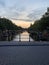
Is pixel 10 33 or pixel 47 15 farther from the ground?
pixel 47 15

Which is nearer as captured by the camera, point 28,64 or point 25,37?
point 28,64

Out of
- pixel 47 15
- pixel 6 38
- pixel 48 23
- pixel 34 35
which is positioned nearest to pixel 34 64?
pixel 6 38

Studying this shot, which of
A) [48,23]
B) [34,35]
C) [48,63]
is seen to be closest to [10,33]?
[34,35]

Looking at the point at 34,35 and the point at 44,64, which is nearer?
the point at 44,64

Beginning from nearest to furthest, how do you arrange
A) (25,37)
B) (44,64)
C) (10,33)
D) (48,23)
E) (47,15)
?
(44,64)
(25,37)
(10,33)
(48,23)
(47,15)

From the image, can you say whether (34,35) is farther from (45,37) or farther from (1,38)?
(1,38)

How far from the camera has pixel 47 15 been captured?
48219 millimetres

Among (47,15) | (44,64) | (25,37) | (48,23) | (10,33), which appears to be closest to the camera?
(44,64)

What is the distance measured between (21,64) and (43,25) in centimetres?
3776

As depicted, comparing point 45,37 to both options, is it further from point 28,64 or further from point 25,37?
point 28,64

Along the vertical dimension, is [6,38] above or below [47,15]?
below

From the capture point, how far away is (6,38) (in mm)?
23438

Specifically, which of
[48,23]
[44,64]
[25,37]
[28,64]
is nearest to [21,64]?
[28,64]

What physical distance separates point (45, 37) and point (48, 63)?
47.3 feet
